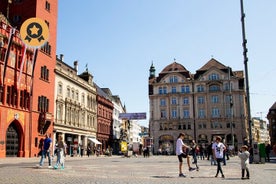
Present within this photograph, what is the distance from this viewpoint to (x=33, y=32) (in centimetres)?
3616

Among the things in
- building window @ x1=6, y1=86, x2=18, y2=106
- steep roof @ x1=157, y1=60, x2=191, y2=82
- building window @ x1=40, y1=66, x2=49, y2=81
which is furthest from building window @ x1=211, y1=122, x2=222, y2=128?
building window @ x1=6, y1=86, x2=18, y2=106

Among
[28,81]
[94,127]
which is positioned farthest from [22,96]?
[94,127]

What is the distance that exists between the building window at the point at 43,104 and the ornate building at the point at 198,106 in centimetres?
4396

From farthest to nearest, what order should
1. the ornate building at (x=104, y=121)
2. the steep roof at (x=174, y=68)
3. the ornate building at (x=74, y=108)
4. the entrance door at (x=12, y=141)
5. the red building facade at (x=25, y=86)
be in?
the steep roof at (x=174, y=68) < the ornate building at (x=104, y=121) < the ornate building at (x=74, y=108) < the entrance door at (x=12, y=141) < the red building facade at (x=25, y=86)

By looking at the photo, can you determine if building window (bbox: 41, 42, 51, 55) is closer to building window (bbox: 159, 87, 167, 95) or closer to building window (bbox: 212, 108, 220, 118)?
building window (bbox: 159, 87, 167, 95)

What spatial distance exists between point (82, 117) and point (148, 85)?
35746 millimetres

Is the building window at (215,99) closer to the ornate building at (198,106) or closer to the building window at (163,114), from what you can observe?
the ornate building at (198,106)

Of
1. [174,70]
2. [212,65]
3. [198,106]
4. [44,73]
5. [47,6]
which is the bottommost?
[198,106]

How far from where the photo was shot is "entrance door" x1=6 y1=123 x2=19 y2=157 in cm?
3547

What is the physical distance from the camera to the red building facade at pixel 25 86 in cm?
3475

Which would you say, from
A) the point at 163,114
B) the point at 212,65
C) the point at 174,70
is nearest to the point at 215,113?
the point at 212,65

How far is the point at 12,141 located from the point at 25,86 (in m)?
6.56

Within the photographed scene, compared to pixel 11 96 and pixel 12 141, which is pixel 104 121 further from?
pixel 11 96

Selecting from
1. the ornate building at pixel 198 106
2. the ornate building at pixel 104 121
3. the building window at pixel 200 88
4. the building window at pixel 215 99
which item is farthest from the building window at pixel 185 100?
the ornate building at pixel 104 121
